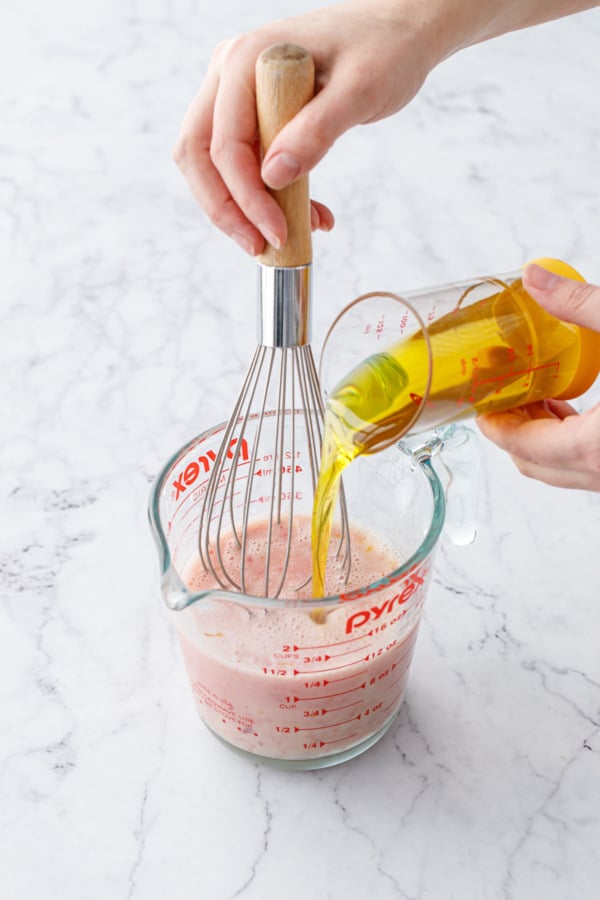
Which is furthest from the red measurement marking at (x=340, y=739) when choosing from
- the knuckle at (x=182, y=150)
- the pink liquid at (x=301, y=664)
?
the knuckle at (x=182, y=150)

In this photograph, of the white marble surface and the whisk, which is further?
the white marble surface

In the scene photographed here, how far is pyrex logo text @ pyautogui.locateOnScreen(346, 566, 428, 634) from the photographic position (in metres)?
0.83

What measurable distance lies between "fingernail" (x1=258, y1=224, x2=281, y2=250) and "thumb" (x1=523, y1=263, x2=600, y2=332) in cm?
18

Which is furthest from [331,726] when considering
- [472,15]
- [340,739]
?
[472,15]

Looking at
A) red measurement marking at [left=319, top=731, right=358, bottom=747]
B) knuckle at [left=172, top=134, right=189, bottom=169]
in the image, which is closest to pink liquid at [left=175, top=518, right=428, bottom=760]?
red measurement marking at [left=319, top=731, right=358, bottom=747]

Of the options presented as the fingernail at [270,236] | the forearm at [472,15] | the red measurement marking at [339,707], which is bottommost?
the red measurement marking at [339,707]

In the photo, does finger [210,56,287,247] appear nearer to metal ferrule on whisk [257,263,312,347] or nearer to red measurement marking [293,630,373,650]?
metal ferrule on whisk [257,263,312,347]

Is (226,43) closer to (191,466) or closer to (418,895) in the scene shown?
(191,466)

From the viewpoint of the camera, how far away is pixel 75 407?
4.28ft

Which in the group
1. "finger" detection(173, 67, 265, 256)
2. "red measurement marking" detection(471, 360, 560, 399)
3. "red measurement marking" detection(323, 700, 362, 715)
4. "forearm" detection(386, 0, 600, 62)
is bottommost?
"red measurement marking" detection(323, 700, 362, 715)

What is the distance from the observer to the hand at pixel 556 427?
790 millimetres

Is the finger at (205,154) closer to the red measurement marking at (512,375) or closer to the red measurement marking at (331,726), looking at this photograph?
A: the red measurement marking at (512,375)

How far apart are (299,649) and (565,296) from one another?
1.09 feet

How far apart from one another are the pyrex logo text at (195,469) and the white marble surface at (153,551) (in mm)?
172
